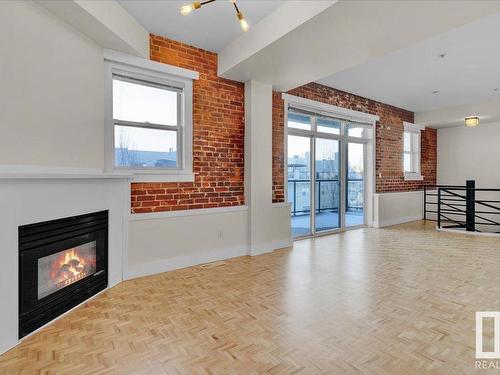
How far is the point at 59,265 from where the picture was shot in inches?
101

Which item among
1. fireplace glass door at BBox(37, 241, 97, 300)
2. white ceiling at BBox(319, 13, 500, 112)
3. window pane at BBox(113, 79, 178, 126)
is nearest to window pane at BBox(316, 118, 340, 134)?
white ceiling at BBox(319, 13, 500, 112)

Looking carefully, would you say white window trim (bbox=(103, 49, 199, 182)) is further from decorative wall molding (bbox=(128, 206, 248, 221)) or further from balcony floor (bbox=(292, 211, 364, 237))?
balcony floor (bbox=(292, 211, 364, 237))

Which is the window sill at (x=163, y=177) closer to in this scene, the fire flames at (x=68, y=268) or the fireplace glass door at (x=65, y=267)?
the fireplace glass door at (x=65, y=267)

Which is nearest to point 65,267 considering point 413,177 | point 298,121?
point 298,121

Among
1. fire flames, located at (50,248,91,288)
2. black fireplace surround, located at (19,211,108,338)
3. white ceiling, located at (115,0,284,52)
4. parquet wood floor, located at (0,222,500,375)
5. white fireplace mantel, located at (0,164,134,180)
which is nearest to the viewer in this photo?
parquet wood floor, located at (0,222,500,375)

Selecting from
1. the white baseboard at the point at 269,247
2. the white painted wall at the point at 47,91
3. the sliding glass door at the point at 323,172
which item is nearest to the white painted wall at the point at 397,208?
the sliding glass door at the point at 323,172

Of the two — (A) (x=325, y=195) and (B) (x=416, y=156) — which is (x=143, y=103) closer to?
(A) (x=325, y=195)

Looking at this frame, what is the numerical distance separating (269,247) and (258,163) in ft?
4.43

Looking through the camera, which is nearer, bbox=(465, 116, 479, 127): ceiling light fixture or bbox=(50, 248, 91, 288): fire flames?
bbox=(50, 248, 91, 288): fire flames

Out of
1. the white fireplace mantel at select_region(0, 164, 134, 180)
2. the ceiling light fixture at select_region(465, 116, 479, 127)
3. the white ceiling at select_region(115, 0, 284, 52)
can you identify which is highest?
the white ceiling at select_region(115, 0, 284, 52)

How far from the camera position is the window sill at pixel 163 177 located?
350 centimetres

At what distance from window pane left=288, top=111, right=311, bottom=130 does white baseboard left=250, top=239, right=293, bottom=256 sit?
2.11m

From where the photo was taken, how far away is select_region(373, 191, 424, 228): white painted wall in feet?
21.9

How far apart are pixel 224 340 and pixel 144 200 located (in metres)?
2.07
